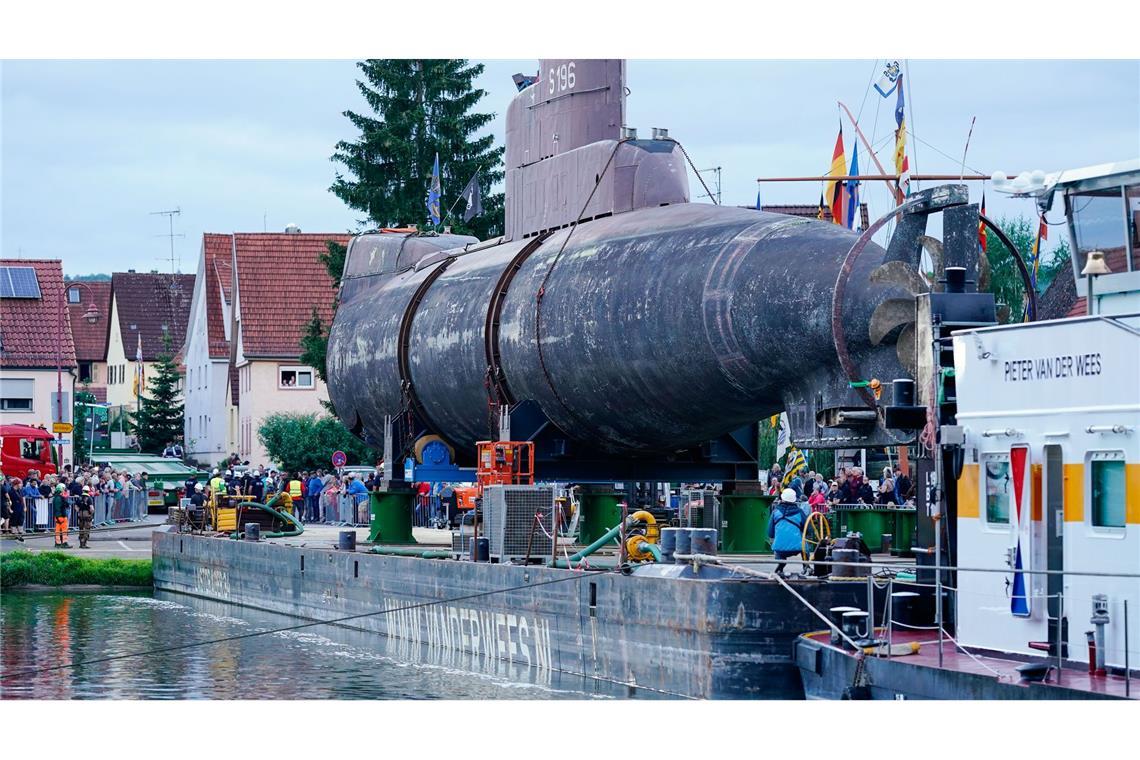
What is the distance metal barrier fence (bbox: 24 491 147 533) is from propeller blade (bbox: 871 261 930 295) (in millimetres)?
30819

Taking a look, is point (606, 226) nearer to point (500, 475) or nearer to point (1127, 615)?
point (500, 475)

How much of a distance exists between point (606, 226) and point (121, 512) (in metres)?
33.7

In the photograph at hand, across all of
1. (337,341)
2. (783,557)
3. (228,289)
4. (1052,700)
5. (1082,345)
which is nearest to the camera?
(1052,700)

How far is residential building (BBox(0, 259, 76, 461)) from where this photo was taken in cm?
6750

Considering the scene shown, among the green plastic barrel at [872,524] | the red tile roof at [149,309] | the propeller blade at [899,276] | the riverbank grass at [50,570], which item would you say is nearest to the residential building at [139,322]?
the red tile roof at [149,309]

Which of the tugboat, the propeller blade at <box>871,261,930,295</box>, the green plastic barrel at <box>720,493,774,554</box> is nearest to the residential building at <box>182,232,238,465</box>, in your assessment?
the green plastic barrel at <box>720,493,774,554</box>

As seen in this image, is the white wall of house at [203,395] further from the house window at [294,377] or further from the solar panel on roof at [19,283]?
the solar panel on roof at [19,283]

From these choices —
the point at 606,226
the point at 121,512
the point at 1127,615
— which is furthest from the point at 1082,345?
the point at 121,512

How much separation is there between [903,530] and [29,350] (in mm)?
47823

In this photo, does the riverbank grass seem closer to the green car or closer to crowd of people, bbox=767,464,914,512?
crowd of people, bbox=767,464,914,512

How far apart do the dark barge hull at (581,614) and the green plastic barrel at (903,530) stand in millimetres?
5477

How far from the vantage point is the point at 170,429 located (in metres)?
90.6

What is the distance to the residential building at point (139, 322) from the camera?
4168 inches

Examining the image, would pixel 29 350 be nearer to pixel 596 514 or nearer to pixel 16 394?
pixel 16 394
